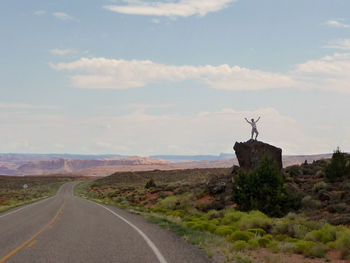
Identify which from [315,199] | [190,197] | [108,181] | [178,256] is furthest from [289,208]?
[108,181]

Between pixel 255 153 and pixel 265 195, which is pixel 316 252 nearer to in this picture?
pixel 265 195

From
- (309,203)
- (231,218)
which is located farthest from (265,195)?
(231,218)

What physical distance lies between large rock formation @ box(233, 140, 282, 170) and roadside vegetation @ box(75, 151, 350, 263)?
2449 mm

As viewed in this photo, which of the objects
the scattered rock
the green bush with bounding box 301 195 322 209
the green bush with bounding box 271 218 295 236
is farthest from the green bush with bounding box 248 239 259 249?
the scattered rock

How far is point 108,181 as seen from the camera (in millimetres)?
109688

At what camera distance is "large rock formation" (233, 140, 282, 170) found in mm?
31562

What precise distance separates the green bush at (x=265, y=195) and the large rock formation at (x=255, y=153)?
15.8ft

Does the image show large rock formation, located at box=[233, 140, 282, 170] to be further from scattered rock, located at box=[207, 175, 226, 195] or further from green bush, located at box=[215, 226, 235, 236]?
green bush, located at box=[215, 226, 235, 236]

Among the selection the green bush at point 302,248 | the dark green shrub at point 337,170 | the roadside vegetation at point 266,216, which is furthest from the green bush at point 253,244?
the dark green shrub at point 337,170

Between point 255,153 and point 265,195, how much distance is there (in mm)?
6651

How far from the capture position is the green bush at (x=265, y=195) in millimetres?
25047

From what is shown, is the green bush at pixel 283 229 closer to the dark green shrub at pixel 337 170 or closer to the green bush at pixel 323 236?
the green bush at pixel 323 236

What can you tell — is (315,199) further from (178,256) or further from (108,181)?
(108,181)

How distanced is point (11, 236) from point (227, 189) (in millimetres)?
22406
